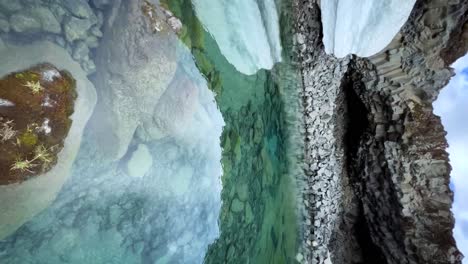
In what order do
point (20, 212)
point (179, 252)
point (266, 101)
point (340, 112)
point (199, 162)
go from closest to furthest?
point (20, 212) < point (179, 252) < point (199, 162) < point (266, 101) < point (340, 112)

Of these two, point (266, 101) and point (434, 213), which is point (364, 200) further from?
point (266, 101)

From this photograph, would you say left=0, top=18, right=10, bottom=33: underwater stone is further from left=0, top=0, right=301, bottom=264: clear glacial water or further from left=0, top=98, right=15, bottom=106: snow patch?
left=0, top=98, right=15, bottom=106: snow patch

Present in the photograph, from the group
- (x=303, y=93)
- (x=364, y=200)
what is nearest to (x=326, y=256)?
(x=364, y=200)

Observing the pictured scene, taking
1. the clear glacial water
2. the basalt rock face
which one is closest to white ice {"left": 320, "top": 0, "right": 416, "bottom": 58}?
the basalt rock face

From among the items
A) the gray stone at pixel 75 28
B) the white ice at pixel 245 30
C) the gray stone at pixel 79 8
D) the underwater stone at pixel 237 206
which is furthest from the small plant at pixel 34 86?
the underwater stone at pixel 237 206

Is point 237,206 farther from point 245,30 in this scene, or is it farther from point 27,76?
point 27,76
